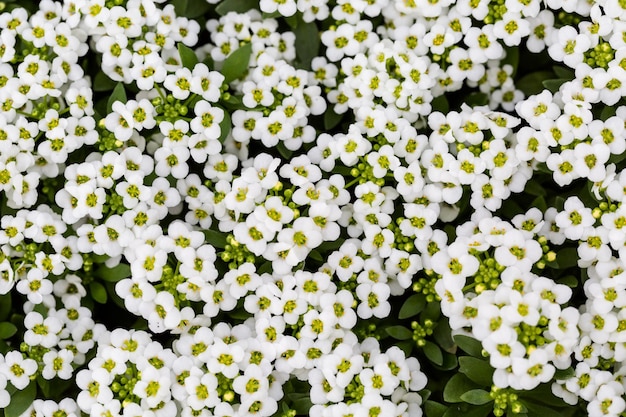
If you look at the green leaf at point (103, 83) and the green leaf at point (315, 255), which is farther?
the green leaf at point (103, 83)

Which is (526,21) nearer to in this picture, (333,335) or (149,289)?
(333,335)

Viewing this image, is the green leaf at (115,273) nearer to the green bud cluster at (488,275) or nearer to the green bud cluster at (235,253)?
the green bud cluster at (235,253)

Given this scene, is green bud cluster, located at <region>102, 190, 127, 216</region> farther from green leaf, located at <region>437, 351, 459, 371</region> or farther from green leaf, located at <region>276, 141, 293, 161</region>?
green leaf, located at <region>437, 351, 459, 371</region>

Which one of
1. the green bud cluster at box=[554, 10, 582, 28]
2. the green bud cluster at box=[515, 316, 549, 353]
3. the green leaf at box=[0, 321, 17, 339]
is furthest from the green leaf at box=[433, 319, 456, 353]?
the green leaf at box=[0, 321, 17, 339]

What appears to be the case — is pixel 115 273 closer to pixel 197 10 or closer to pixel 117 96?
pixel 117 96

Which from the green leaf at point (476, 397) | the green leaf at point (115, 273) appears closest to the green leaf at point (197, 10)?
the green leaf at point (115, 273)

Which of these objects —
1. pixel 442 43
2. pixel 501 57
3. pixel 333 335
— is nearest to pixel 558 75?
pixel 501 57

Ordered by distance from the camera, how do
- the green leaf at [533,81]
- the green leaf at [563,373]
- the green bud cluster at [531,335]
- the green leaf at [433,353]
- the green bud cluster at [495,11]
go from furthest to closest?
the green leaf at [533,81], the green bud cluster at [495,11], the green leaf at [433,353], the green leaf at [563,373], the green bud cluster at [531,335]
